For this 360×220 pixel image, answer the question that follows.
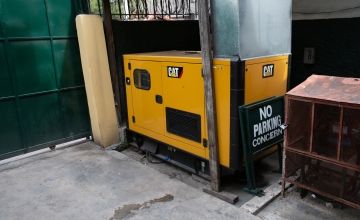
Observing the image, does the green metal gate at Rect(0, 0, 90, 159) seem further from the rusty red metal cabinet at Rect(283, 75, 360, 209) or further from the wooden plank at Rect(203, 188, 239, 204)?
the rusty red metal cabinet at Rect(283, 75, 360, 209)

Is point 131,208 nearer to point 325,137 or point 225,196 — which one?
point 225,196

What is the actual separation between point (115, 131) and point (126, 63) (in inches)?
44.3

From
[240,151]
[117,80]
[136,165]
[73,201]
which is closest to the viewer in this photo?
[240,151]

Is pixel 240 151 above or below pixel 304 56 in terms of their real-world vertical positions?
below

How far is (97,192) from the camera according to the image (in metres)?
3.29

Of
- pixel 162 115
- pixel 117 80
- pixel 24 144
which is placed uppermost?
pixel 117 80

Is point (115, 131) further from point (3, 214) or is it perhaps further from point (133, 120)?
point (3, 214)

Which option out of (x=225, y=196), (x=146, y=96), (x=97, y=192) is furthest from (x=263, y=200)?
(x=146, y=96)

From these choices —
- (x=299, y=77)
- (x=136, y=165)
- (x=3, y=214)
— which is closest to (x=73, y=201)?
(x=3, y=214)

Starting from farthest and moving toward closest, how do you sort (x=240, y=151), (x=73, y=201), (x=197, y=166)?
(x=197, y=166), (x=73, y=201), (x=240, y=151)

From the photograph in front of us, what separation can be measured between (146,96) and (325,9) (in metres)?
2.62

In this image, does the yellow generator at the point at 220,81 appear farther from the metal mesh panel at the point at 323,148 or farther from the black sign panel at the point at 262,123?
the metal mesh panel at the point at 323,148

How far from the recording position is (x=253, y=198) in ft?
9.86

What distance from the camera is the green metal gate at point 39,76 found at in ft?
12.9
